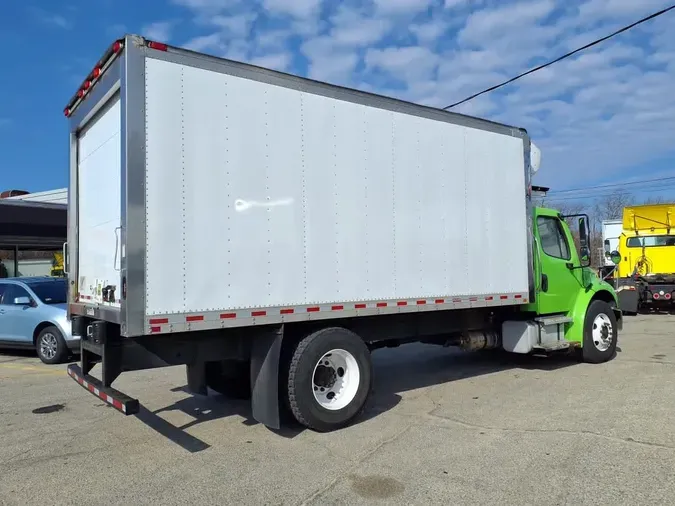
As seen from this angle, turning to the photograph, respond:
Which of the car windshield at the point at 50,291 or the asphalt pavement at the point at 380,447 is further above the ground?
the car windshield at the point at 50,291

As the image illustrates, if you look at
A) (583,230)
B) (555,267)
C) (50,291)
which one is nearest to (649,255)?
(583,230)

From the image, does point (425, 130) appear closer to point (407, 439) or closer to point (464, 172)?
point (464, 172)

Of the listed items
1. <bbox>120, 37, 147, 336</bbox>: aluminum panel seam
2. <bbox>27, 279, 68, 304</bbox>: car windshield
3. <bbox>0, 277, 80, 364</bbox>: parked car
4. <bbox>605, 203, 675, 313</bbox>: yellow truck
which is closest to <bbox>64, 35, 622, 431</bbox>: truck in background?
<bbox>120, 37, 147, 336</bbox>: aluminum panel seam

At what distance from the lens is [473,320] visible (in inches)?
306

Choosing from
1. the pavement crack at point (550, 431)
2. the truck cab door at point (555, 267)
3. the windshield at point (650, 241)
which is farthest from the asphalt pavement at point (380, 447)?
the windshield at point (650, 241)

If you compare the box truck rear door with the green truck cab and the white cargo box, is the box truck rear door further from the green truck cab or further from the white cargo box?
the green truck cab

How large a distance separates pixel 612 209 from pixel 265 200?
61898mm

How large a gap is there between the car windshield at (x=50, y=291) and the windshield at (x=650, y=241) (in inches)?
678

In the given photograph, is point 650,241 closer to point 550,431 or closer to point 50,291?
point 550,431

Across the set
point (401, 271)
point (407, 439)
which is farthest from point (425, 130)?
point (407, 439)

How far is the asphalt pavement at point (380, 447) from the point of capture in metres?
4.12

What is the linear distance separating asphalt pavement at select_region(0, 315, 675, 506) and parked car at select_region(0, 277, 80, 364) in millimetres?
1754

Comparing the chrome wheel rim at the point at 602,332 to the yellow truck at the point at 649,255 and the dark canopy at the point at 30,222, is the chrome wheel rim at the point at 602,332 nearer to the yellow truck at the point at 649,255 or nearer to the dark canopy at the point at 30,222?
the yellow truck at the point at 649,255

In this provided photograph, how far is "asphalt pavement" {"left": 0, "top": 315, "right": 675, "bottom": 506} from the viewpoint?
162 inches
